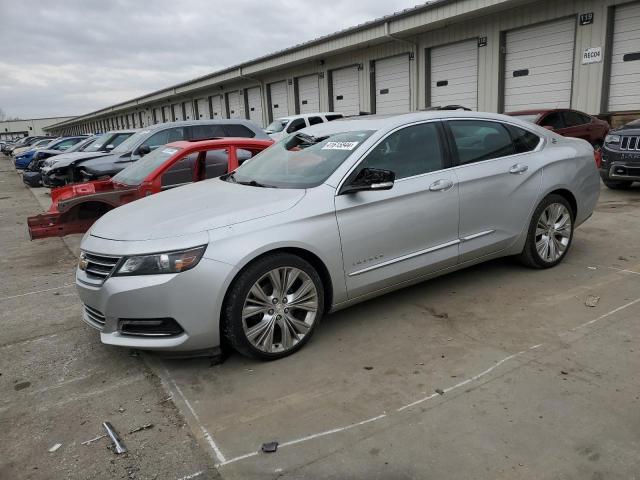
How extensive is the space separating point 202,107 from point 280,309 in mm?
38056

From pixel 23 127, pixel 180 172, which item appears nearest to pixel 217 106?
pixel 180 172

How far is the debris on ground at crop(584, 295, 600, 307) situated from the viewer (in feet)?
14.3

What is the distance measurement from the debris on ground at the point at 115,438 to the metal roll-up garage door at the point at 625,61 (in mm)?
14622

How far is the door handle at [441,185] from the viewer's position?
432cm

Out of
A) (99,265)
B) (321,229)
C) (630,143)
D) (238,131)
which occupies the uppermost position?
(238,131)

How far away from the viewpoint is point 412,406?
3043 mm

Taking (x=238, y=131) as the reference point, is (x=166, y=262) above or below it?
below

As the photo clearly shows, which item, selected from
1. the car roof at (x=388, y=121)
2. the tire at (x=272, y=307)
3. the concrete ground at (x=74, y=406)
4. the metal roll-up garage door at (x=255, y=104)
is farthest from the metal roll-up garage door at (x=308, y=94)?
the tire at (x=272, y=307)

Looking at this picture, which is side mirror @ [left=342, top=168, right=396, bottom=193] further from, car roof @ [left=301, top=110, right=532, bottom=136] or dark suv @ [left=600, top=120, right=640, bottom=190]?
dark suv @ [left=600, top=120, right=640, bottom=190]

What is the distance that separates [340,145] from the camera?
4.31 metres

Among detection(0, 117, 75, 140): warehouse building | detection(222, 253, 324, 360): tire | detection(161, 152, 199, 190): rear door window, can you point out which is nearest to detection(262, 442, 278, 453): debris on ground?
detection(222, 253, 324, 360): tire

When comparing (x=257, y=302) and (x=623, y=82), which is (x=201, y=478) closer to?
(x=257, y=302)

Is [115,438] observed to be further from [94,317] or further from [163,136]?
[163,136]

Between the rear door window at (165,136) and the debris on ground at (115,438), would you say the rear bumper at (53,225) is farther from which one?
the rear door window at (165,136)
